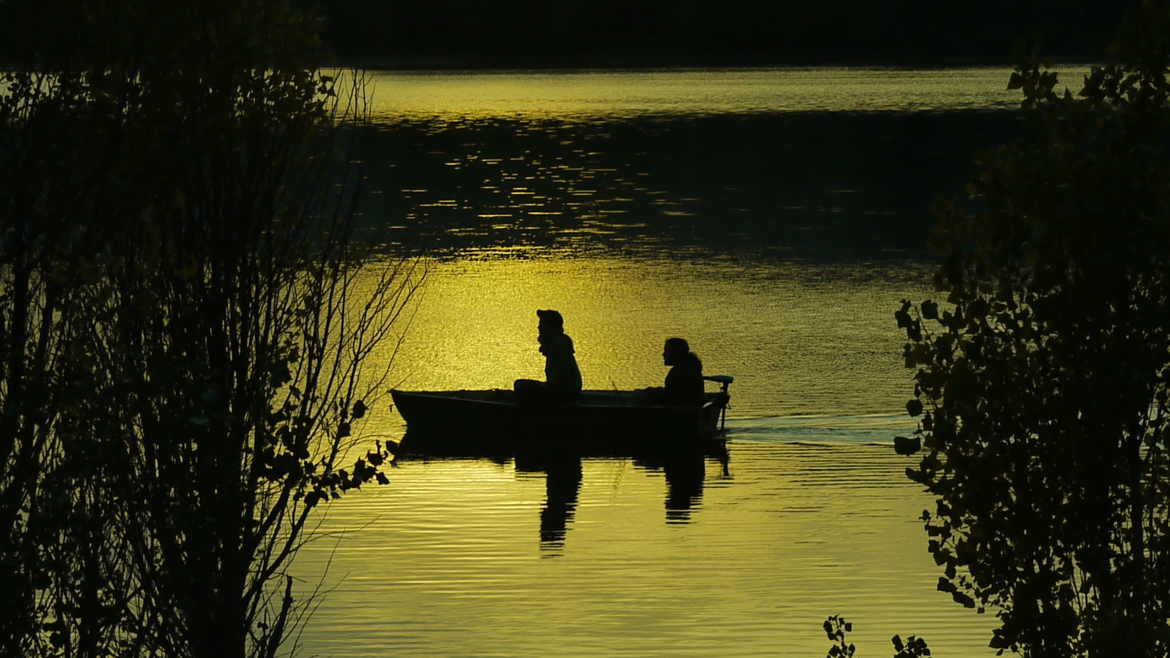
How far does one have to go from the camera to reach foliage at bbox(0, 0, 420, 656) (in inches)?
418

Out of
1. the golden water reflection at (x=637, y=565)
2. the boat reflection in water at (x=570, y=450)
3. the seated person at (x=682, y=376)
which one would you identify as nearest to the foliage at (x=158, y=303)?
the golden water reflection at (x=637, y=565)

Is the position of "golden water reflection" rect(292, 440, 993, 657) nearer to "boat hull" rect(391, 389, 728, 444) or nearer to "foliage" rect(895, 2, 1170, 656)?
"boat hull" rect(391, 389, 728, 444)

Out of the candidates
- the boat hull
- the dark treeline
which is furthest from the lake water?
the dark treeline

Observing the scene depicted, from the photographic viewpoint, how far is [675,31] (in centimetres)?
15850

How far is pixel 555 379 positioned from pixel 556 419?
497 mm

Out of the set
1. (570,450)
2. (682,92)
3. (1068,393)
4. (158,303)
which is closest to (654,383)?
(570,450)

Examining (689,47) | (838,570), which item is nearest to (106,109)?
Answer: (838,570)

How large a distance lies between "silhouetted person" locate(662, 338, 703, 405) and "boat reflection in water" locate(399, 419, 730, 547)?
427 mm

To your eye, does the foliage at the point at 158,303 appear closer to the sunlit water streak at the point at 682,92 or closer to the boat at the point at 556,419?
the boat at the point at 556,419

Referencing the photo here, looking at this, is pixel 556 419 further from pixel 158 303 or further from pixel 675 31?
pixel 675 31

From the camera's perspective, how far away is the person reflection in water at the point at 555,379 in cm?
2503

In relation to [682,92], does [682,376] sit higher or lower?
higher

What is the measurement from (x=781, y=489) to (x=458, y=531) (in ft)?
12.2

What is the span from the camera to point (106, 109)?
11.7m
